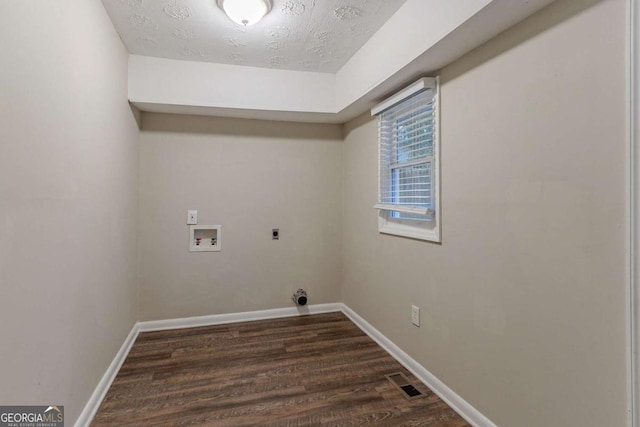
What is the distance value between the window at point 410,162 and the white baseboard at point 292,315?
3.02ft

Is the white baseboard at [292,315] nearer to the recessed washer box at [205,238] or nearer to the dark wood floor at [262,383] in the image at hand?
the dark wood floor at [262,383]

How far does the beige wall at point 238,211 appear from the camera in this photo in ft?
9.78

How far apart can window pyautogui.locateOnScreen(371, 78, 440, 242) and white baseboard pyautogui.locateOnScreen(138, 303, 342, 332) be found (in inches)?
51.0

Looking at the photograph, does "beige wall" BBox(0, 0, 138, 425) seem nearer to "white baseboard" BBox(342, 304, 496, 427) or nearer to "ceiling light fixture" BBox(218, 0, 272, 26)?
"ceiling light fixture" BBox(218, 0, 272, 26)

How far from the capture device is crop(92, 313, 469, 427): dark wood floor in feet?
5.82

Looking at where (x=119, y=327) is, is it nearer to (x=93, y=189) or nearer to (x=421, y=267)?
(x=93, y=189)

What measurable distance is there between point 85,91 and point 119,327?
168 centimetres

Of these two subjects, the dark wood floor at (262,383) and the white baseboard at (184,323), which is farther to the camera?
the white baseboard at (184,323)

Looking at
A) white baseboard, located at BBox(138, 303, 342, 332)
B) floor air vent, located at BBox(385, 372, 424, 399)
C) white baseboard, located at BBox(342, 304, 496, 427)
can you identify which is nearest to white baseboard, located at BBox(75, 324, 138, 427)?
white baseboard, located at BBox(138, 303, 342, 332)

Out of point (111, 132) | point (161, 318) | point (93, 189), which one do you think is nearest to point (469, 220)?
point (93, 189)

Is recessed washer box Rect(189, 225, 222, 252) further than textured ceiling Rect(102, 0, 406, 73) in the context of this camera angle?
Yes

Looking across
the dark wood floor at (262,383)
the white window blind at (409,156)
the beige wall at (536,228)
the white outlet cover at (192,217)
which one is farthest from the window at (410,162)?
the white outlet cover at (192,217)

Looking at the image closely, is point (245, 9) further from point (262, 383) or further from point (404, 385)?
point (404, 385)

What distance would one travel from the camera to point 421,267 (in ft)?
7.16
